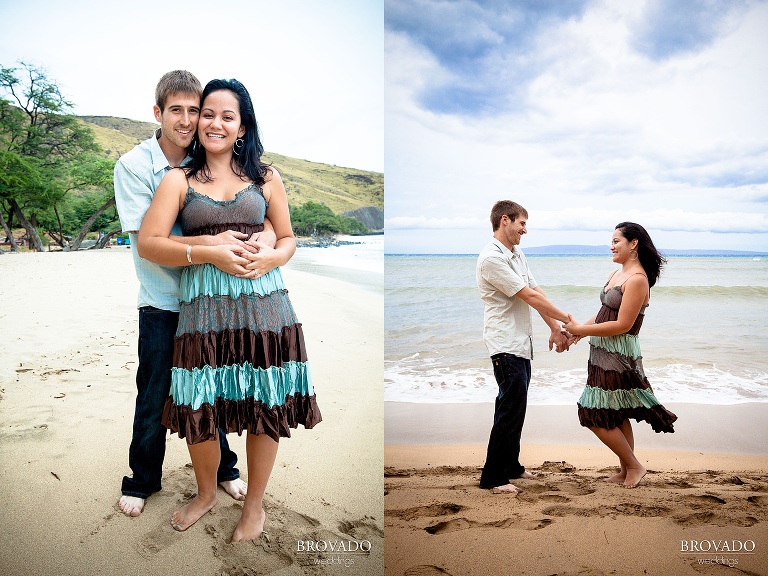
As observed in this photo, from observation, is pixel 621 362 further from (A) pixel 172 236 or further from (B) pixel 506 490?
(A) pixel 172 236

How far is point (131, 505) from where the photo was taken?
6.73ft

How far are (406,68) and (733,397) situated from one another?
244cm

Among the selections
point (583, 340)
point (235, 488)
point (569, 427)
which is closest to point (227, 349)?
point (235, 488)

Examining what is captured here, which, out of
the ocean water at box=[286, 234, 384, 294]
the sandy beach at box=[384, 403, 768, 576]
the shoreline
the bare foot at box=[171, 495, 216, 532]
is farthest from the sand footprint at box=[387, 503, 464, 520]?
the ocean water at box=[286, 234, 384, 294]

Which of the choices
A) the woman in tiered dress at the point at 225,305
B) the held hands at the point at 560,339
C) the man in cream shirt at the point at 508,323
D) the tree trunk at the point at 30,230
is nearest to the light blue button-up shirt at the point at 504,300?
the man in cream shirt at the point at 508,323

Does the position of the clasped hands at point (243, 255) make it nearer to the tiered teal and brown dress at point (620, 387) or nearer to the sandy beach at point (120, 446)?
the sandy beach at point (120, 446)

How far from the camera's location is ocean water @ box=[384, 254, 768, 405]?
12.0 feet

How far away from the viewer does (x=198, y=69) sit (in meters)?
2.52

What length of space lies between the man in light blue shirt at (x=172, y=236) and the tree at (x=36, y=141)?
2.57ft

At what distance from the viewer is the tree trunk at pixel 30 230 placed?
2.64 m

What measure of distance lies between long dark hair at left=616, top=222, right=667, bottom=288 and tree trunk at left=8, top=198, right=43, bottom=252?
229cm

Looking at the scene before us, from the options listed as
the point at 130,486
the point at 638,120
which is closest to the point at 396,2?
the point at 638,120

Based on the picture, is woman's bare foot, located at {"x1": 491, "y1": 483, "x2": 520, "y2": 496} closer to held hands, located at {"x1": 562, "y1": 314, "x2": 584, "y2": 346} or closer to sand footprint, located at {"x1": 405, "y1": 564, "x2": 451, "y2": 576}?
sand footprint, located at {"x1": 405, "y1": 564, "x2": 451, "y2": 576}

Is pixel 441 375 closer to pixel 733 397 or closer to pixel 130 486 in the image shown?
pixel 733 397
